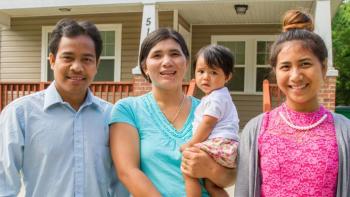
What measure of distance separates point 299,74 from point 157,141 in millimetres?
759

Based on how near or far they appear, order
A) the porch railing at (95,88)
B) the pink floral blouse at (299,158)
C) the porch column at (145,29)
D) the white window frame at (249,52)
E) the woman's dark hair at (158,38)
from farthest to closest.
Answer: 1. the white window frame at (249,52)
2. the porch railing at (95,88)
3. the porch column at (145,29)
4. the woman's dark hair at (158,38)
5. the pink floral blouse at (299,158)

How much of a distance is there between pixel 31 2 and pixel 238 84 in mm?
5448

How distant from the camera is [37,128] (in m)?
2.13

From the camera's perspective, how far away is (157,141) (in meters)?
2.16

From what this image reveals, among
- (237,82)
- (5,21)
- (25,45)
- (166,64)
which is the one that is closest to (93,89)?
(25,45)

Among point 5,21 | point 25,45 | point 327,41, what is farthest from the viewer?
point 25,45

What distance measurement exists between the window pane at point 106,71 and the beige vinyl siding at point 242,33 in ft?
7.02

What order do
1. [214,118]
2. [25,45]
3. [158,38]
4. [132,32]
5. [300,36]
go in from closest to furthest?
[300,36] → [158,38] → [214,118] → [132,32] → [25,45]

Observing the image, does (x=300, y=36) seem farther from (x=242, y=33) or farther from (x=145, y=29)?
(x=242, y=33)

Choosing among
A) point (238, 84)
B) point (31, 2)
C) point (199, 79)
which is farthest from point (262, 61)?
point (199, 79)

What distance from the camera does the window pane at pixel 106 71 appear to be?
10758 millimetres

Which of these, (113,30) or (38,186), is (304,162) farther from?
(113,30)

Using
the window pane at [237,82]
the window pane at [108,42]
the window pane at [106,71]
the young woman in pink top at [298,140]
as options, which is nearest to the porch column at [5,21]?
the window pane at [108,42]

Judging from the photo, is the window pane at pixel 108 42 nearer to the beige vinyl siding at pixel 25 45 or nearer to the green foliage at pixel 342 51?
the beige vinyl siding at pixel 25 45
